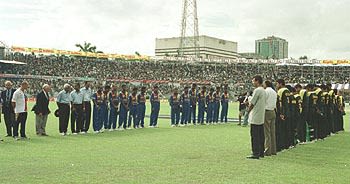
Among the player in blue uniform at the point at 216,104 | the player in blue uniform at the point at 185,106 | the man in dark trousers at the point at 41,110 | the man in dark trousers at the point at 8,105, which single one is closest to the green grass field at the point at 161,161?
the man in dark trousers at the point at 41,110

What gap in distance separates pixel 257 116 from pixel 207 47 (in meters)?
111

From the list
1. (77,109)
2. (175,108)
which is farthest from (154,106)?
(77,109)

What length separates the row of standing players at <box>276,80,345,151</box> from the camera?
11438mm

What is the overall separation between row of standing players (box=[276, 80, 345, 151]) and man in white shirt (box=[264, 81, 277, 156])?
55 centimetres

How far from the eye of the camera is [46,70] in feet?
215

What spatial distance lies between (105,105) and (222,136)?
437 cm

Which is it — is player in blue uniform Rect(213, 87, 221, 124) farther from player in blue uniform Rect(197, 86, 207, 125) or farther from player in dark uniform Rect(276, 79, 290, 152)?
player in dark uniform Rect(276, 79, 290, 152)

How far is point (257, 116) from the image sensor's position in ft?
32.9

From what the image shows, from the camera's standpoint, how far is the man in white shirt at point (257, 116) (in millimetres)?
10008

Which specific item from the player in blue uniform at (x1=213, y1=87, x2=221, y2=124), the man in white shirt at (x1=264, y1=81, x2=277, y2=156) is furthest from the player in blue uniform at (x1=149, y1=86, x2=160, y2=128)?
the man in white shirt at (x1=264, y1=81, x2=277, y2=156)

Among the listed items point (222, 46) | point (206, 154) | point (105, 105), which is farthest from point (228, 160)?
point (222, 46)

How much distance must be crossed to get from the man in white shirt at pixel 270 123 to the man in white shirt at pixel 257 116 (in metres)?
0.47

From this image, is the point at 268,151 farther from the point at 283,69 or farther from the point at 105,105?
the point at 283,69

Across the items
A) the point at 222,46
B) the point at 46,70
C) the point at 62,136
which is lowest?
the point at 62,136
